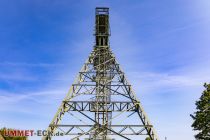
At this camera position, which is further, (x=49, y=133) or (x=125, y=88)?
(x=125, y=88)

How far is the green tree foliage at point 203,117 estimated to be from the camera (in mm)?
29614

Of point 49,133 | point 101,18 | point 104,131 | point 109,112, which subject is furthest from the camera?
point 101,18

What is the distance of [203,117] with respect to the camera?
3005cm

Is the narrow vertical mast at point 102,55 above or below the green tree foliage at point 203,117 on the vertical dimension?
above

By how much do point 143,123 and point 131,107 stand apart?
189 cm

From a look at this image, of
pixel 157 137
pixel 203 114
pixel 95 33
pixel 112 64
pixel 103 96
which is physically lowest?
pixel 157 137

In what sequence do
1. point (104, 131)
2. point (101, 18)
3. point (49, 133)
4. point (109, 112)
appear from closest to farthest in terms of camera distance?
point (49, 133) < point (104, 131) < point (109, 112) < point (101, 18)

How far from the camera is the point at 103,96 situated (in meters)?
32.5

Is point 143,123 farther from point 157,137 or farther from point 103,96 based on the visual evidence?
point 103,96

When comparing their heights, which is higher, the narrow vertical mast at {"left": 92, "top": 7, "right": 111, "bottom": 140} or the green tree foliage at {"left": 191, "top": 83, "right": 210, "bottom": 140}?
the narrow vertical mast at {"left": 92, "top": 7, "right": 111, "bottom": 140}

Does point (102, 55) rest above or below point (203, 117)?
above

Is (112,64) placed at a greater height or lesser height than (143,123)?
greater

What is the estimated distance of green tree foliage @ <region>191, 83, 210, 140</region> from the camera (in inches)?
1166

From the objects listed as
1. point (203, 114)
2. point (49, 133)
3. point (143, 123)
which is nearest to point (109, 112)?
point (143, 123)
